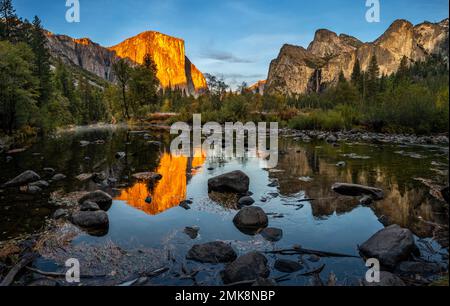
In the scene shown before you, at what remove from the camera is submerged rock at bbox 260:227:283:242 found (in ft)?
22.7

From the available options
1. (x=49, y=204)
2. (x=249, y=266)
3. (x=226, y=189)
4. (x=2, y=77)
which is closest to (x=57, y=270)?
(x=249, y=266)

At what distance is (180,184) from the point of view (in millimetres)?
12742

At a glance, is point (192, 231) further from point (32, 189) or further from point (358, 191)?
point (32, 189)

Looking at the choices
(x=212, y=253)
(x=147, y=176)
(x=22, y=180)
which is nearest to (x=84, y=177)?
(x=22, y=180)

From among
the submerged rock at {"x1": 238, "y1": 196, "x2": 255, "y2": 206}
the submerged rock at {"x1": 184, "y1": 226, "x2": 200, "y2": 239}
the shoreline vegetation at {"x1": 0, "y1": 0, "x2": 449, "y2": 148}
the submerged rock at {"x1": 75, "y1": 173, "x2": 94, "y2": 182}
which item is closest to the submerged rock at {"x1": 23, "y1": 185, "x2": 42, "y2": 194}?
the submerged rock at {"x1": 75, "y1": 173, "x2": 94, "y2": 182}

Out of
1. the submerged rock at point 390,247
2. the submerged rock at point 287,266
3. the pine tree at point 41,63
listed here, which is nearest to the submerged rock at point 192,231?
the submerged rock at point 287,266

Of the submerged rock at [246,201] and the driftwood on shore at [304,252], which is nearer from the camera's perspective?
the driftwood on shore at [304,252]

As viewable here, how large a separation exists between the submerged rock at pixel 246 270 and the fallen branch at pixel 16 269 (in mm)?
3423

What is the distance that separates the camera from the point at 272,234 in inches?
279

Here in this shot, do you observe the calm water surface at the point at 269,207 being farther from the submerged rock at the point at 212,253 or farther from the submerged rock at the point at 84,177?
the submerged rock at the point at 84,177

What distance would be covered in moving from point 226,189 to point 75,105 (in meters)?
83.3

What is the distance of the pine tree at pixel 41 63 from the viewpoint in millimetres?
43725

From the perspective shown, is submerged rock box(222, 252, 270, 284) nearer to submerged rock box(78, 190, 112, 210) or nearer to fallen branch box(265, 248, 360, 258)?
fallen branch box(265, 248, 360, 258)

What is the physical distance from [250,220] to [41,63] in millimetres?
50242
